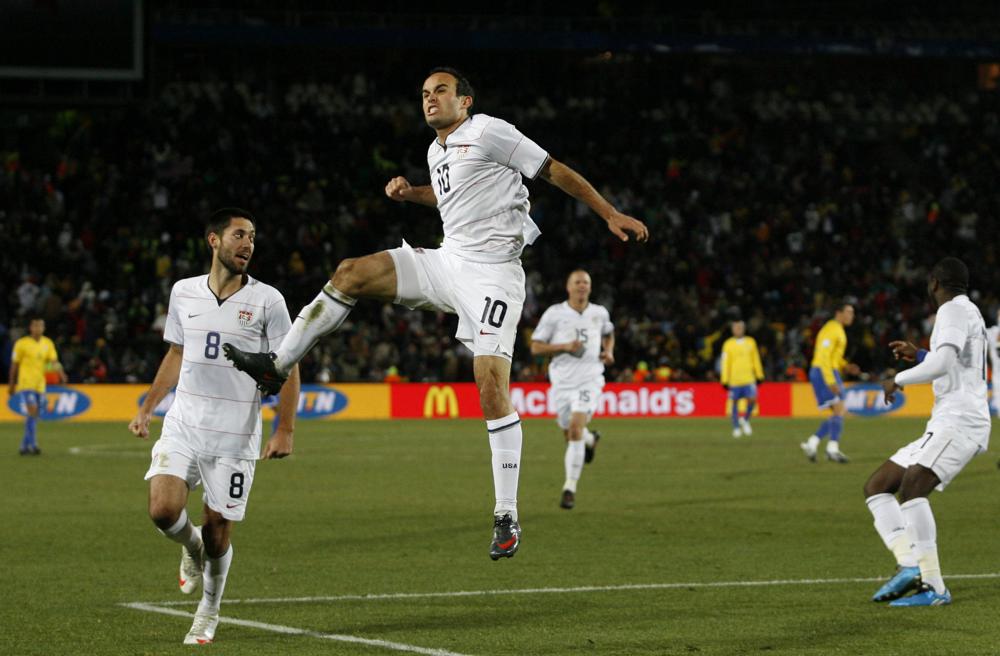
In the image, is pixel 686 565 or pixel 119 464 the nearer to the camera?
pixel 686 565

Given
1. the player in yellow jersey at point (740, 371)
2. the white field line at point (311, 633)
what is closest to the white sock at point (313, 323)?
the white field line at point (311, 633)

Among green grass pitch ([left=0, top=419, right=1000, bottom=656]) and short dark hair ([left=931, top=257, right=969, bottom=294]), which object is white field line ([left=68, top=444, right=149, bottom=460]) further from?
short dark hair ([left=931, top=257, right=969, bottom=294])

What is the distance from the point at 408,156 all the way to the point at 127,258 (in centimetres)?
870

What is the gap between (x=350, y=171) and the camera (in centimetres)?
4106

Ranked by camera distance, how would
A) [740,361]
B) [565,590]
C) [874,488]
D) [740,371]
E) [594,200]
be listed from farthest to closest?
[740,361] → [740,371] → [565,590] → [874,488] → [594,200]

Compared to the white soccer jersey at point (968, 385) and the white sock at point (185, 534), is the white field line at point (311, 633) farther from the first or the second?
the white soccer jersey at point (968, 385)

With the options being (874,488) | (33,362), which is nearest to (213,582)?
(874,488)

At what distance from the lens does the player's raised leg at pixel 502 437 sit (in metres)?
8.17

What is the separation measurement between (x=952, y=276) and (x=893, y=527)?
6.02 ft

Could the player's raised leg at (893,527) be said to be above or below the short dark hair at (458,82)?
below

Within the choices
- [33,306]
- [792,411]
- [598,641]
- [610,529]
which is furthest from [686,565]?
[792,411]

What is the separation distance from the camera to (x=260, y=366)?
26.7ft

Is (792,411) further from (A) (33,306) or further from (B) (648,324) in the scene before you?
(A) (33,306)

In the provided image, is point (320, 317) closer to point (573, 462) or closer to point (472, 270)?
point (472, 270)
